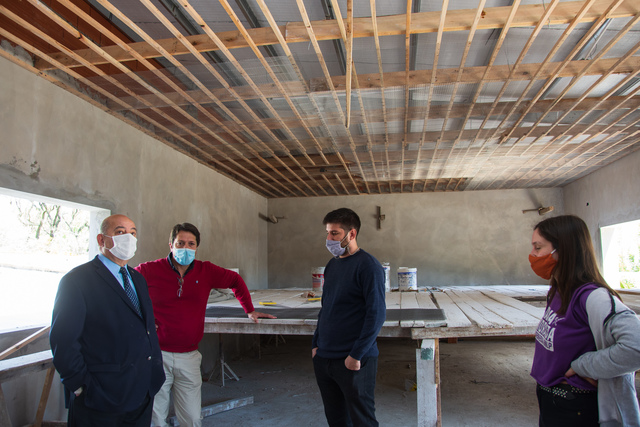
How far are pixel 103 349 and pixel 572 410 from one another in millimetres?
1912

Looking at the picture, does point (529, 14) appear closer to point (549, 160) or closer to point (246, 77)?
point (246, 77)

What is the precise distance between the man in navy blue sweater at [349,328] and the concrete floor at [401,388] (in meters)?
1.72

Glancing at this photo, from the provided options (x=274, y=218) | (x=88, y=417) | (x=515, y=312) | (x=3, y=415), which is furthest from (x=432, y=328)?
(x=274, y=218)

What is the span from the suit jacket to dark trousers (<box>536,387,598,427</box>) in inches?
68.5

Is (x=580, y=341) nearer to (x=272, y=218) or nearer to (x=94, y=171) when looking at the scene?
(x=94, y=171)

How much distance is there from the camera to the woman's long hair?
5.02 ft

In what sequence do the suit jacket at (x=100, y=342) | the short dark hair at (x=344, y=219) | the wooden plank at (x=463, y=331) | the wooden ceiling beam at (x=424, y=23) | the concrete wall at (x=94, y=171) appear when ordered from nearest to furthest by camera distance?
the suit jacket at (x=100, y=342), the short dark hair at (x=344, y=219), the wooden ceiling beam at (x=424, y=23), the wooden plank at (x=463, y=331), the concrete wall at (x=94, y=171)

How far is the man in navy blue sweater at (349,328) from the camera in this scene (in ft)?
6.80

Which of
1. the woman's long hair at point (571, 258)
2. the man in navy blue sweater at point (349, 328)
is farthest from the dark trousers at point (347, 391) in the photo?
the woman's long hair at point (571, 258)

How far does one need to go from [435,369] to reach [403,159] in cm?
431

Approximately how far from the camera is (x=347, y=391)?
210cm

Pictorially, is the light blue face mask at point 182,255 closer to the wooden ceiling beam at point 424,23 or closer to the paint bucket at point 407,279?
the wooden ceiling beam at point 424,23

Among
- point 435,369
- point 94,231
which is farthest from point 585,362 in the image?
point 94,231

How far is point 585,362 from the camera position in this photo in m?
1.42
